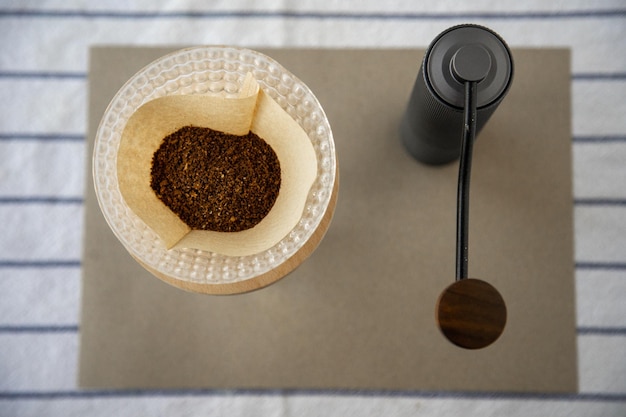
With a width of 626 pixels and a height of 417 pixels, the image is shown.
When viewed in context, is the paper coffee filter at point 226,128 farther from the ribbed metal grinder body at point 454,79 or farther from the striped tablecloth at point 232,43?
the striped tablecloth at point 232,43

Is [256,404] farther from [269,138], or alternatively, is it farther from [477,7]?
[477,7]

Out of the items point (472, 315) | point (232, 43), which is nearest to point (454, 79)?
point (472, 315)

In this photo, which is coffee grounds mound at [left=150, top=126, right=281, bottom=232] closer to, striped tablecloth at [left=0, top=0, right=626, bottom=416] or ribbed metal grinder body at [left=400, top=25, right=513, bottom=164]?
ribbed metal grinder body at [left=400, top=25, right=513, bottom=164]

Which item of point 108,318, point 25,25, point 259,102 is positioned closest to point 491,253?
point 259,102

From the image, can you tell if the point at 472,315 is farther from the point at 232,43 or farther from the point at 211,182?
the point at 232,43

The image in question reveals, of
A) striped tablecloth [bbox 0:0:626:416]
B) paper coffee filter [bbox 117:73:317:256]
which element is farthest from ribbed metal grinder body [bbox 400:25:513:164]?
striped tablecloth [bbox 0:0:626:416]

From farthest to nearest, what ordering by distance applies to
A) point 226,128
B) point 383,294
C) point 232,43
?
point 232,43
point 383,294
point 226,128
